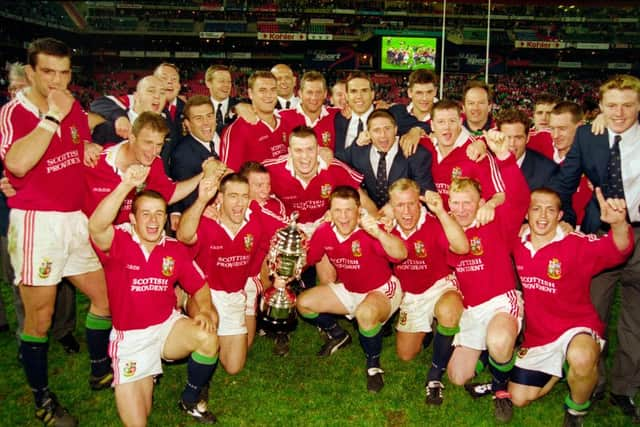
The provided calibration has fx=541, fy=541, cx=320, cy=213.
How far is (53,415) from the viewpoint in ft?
12.5

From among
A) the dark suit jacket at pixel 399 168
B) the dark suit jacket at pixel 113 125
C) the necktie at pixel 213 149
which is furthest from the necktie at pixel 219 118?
the dark suit jacket at pixel 399 168

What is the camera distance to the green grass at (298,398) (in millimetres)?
3939

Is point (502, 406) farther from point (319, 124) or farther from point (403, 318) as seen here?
point (319, 124)

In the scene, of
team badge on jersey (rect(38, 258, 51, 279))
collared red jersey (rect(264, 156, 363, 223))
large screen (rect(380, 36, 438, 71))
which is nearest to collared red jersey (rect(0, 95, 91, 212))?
team badge on jersey (rect(38, 258, 51, 279))

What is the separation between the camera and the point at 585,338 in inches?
146

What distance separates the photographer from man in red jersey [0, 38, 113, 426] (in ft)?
11.9

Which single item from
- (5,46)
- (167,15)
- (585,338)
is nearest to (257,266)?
(585,338)

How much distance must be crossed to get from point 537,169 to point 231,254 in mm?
2772

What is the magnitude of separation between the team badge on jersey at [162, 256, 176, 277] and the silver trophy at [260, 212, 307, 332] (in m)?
0.77

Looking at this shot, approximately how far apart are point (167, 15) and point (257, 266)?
122 feet

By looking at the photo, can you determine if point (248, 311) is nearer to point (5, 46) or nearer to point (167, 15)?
point (5, 46)

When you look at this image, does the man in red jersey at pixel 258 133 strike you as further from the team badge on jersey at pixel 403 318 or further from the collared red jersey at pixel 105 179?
the team badge on jersey at pixel 403 318

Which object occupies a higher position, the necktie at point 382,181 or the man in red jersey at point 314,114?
the man in red jersey at point 314,114

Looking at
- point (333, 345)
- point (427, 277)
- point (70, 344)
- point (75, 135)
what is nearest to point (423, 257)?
point (427, 277)
